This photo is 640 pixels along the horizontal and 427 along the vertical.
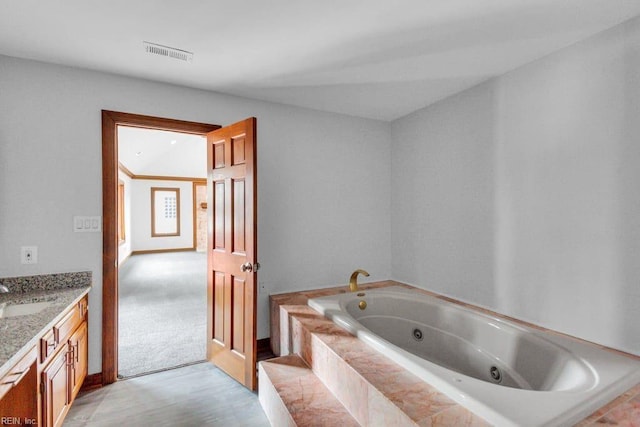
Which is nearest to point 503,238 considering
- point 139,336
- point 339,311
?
point 339,311

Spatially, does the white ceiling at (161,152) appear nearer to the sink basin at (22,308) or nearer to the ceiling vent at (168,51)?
the ceiling vent at (168,51)

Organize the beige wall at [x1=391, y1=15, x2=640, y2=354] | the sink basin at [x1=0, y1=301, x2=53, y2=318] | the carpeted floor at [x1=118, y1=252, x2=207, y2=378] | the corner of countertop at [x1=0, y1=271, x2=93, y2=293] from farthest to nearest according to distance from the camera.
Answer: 1. the carpeted floor at [x1=118, y1=252, x2=207, y2=378]
2. the corner of countertop at [x1=0, y1=271, x2=93, y2=293]
3. the beige wall at [x1=391, y1=15, x2=640, y2=354]
4. the sink basin at [x1=0, y1=301, x2=53, y2=318]

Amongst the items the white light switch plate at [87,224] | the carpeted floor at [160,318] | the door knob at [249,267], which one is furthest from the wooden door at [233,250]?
the white light switch plate at [87,224]

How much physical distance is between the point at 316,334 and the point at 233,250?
0.95m

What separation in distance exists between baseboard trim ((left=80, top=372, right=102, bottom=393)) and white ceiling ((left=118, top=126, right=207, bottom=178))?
142 inches

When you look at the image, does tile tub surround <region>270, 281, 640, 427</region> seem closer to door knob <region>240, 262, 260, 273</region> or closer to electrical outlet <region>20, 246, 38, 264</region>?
door knob <region>240, 262, 260, 273</region>

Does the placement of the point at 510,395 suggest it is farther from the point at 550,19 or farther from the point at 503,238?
the point at 550,19

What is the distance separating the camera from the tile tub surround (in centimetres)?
119

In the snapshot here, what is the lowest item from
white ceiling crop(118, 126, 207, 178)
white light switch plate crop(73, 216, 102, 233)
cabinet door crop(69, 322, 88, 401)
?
cabinet door crop(69, 322, 88, 401)

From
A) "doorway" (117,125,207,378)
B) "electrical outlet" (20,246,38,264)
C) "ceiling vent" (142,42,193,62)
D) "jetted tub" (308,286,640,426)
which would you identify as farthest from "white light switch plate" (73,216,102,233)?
"jetted tub" (308,286,640,426)

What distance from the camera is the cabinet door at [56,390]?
1.49m

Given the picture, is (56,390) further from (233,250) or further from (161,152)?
(161,152)

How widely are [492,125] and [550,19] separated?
845 mm

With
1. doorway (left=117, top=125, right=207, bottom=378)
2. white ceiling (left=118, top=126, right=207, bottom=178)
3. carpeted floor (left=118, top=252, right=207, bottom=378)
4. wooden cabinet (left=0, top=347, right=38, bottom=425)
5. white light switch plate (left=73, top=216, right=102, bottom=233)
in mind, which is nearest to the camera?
wooden cabinet (left=0, top=347, right=38, bottom=425)
